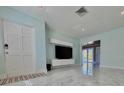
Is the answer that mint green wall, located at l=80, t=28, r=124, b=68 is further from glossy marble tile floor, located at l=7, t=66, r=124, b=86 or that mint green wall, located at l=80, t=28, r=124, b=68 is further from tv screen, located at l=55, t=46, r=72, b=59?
tv screen, located at l=55, t=46, r=72, b=59

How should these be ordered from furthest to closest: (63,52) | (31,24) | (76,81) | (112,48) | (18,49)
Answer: (63,52) < (112,48) < (31,24) < (18,49) < (76,81)

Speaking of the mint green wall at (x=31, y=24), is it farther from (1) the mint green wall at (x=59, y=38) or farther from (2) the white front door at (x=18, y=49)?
(1) the mint green wall at (x=59, y=38)

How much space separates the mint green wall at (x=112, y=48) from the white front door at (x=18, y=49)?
172 inches

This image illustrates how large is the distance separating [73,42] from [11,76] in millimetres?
4730

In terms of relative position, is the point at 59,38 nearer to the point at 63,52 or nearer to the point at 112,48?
the point at 63,52

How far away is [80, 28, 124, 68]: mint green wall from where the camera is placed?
4.51 meters

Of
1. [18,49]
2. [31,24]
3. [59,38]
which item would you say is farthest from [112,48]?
[18,49]

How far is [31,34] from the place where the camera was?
10.8 ft

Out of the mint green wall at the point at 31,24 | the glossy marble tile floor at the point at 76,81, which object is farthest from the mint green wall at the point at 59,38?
the glossy marble tile floor at the point at 76,81

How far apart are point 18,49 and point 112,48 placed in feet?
16.5

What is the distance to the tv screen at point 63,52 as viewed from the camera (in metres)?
4.92

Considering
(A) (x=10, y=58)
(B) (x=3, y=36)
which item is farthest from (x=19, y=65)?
(B) (x=3, y=36)

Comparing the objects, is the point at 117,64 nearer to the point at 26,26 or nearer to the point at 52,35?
the point at 52,35

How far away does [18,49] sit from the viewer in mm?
2930
